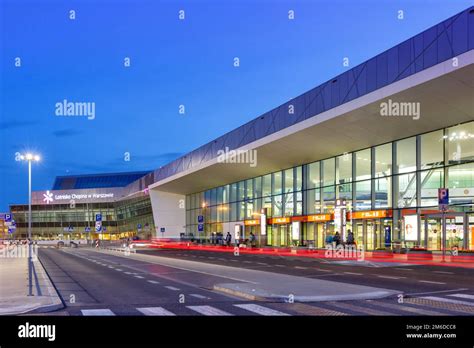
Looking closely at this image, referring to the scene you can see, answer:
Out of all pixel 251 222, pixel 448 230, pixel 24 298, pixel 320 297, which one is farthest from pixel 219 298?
pixel 251 222

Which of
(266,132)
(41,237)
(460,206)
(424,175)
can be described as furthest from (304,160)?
(41,237)

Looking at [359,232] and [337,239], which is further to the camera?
[359,232]

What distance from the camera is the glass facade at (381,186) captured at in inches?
1362

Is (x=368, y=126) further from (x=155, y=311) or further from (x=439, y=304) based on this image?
(x=155, y=311)

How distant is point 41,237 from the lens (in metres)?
138

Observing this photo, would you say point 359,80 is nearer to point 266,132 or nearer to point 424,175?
point 424,175

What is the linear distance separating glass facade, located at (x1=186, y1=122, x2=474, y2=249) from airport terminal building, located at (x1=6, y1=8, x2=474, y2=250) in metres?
0.08

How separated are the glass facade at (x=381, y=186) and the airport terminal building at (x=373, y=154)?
0.25 feet

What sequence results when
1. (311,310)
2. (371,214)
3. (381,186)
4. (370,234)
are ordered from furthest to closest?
1. (370,234)
2. (371,214)
3. (381,186)
4. (311,310)

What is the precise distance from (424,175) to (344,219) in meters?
6.25

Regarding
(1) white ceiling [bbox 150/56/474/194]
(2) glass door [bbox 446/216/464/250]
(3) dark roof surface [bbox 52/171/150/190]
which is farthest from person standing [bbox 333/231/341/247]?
(3) dark roof surface [bbox 52/171/150/190]

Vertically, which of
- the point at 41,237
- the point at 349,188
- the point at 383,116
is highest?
the point at 383,116

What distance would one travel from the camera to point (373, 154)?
139ft

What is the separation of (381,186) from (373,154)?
257cm
